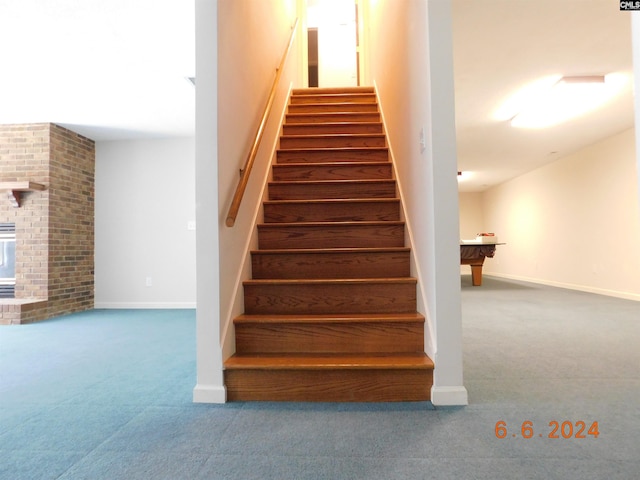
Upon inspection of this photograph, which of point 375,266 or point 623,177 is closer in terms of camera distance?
point 375,266

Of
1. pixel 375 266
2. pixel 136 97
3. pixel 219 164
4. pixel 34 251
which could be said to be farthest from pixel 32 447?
pixel 34 251

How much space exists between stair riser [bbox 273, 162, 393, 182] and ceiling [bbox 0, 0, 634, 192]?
3.92 feet

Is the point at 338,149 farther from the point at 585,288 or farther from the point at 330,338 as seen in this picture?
the point at 585,288

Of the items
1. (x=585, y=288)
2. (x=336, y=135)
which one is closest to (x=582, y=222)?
(x=585, y=288)

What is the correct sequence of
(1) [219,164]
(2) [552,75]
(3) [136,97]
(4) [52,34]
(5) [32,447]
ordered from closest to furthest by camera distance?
1. (5) [32,447]
2. (1) [219,164]
3. (4) [52,34]
4. (2) [552,75]
5. (3) [136,97]

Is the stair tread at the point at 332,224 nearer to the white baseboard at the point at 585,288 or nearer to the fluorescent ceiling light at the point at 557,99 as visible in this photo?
the fluorescent ceiling light at the point at 557,99

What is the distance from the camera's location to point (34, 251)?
14.6 ft

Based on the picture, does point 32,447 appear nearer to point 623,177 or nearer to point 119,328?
point 119,328

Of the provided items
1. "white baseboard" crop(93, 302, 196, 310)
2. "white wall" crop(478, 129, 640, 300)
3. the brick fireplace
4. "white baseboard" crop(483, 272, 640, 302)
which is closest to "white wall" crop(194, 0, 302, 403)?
"white baseboard" crop(93, 302, 196, 310)

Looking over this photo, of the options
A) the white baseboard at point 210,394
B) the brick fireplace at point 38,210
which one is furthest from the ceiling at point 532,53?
the brick fireplace at point 38,210

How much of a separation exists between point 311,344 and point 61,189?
4.25 m

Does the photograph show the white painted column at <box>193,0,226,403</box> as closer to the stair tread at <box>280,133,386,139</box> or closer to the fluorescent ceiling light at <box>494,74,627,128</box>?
the stair tread at <box>280,133,386,139</box>

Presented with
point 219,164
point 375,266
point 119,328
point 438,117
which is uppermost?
point 438,117

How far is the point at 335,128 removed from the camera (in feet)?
12.9
